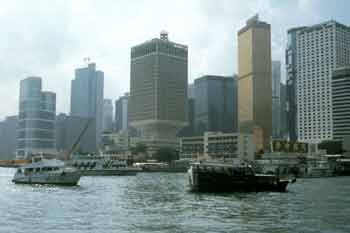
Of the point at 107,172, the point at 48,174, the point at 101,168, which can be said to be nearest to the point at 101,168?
the point at 101,168

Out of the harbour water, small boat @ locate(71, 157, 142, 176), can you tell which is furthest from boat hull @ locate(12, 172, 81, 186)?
small boat @ locate(71, 157, 142, 176)

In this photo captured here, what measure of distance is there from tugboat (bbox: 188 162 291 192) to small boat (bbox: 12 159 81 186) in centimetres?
2537

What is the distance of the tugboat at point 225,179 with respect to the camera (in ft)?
252

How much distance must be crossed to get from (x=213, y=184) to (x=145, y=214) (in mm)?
30347

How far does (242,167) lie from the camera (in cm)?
8081

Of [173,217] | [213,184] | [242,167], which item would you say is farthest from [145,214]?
[242,167]

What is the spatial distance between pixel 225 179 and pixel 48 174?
115ft

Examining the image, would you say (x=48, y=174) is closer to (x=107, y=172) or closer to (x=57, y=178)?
(x=57, y=178)

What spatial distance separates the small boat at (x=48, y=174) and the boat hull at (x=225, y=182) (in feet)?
84.4

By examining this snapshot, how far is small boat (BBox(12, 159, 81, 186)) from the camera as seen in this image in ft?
307

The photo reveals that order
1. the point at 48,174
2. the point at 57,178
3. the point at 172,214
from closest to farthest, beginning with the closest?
the point at 172,214, the point at 57,178, the point at 48,174

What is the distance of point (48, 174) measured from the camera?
313 ft

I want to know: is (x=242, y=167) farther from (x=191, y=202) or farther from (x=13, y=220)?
(x=13, y=220)

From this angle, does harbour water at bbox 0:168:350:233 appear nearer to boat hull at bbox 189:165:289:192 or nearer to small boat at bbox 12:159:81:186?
boat hull at bbox 189:165:289:192
